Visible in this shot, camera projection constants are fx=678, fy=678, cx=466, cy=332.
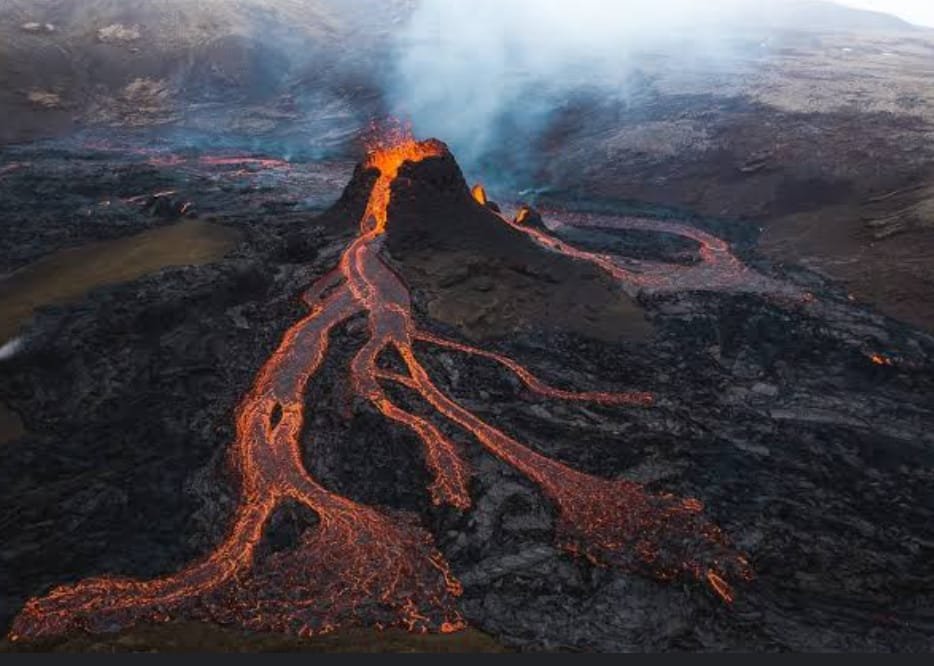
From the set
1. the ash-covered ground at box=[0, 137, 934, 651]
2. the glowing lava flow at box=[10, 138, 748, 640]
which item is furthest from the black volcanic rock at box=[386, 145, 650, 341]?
the glowing lava flow at box=[10, 138, 748, 640]

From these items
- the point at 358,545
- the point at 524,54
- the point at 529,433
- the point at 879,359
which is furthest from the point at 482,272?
the point at 524,54

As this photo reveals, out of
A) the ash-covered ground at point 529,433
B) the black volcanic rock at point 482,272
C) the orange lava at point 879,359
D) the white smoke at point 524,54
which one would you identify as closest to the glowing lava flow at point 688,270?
the ash-covered ground at point 529,433

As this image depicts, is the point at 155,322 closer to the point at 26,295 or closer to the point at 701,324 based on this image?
the point at 26,295

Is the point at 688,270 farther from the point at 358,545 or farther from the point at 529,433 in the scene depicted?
the point at 358,545

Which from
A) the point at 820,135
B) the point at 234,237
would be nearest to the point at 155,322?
the point at 234,237

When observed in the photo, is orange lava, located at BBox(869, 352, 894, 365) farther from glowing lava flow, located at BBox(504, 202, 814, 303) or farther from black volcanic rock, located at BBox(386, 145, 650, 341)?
black volcanic rock, located at BBox(386, 145, 650, 341)

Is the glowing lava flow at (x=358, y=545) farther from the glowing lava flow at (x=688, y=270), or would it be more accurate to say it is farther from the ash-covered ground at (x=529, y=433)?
the glowing lava flow at (x=688, y=270)
